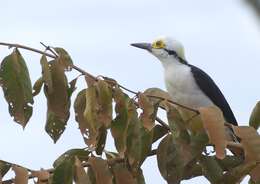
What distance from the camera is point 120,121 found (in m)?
2.07

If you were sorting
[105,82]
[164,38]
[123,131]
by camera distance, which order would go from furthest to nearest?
1. [164,38]
2. [105,82]
3. [123,131]

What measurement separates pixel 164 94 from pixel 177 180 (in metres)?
0.51

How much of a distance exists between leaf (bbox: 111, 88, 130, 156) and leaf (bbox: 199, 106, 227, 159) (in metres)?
0.28

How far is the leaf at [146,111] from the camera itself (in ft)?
7.00

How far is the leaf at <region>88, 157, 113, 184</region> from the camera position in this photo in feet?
6.56

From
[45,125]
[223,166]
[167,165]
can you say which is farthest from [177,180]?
[45,125]

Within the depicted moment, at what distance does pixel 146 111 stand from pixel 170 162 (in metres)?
0.22

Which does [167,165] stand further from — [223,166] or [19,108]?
[19,108]

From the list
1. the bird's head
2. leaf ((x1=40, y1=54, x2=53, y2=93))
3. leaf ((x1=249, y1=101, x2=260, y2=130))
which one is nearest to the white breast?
the bird's head

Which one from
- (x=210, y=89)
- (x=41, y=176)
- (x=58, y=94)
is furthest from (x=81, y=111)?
(x=210, y=89)

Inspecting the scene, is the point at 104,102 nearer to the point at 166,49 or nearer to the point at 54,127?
the point at 54,127

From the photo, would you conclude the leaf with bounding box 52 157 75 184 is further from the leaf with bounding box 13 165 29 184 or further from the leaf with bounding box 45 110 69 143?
the leaf with bounding box 45 110 69 143

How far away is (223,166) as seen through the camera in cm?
257

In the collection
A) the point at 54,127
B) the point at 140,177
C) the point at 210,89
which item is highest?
the point at 54,127
